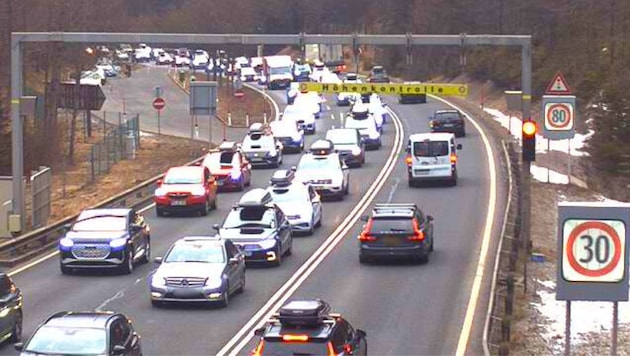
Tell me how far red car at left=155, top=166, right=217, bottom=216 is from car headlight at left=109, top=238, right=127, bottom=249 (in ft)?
35.6

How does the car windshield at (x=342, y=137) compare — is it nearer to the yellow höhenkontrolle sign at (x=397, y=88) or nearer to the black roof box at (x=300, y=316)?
the yellow höhenkontrolle sign at (x=397, y=88)

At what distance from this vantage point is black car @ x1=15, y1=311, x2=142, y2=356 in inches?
722

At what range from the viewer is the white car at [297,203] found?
125 feet

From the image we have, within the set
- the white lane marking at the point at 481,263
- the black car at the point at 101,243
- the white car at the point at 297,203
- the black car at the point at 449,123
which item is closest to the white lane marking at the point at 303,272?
the white car at the point at 297,203

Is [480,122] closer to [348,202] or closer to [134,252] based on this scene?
[348,202]

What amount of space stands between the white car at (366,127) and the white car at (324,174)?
15064 mm

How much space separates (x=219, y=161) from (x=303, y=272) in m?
17.5

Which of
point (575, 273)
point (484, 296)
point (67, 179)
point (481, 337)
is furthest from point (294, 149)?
point (575, 273)

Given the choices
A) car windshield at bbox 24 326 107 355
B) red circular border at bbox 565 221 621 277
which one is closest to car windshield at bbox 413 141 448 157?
car windshield at bbox 24 326 107 355

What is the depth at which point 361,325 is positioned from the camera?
25516 mm

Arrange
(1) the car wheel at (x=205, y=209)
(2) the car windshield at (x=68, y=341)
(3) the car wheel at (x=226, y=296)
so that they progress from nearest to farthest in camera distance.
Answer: (2) the car windshield at (x=68, y=341) < (3) the car wheel at (x=226, y=296) < (1) the car wheel at (x=205, y=209)

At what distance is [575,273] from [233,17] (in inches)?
3330

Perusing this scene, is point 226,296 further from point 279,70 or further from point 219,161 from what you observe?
point 279,70

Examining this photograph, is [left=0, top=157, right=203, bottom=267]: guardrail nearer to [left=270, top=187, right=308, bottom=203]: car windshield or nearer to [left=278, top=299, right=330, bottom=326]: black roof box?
[left=270, top=187, right=308, bottom=203]: car windshield
